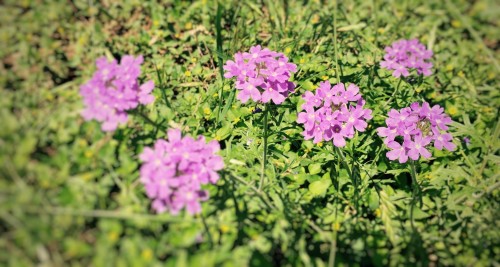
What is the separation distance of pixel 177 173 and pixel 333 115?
3.30 ft

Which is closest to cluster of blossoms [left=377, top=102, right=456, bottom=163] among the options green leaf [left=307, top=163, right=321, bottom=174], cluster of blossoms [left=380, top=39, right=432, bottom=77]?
green leaf [left=307, top=163, right=321, bottom=174]

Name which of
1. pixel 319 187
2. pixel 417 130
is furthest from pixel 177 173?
pixel 417 130

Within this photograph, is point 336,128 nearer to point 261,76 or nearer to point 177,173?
point 261,76

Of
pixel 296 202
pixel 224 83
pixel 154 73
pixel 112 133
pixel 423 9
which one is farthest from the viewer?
pixel 423 9

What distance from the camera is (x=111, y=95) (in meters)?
1.55

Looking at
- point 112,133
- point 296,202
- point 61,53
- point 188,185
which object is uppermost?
point 61,53

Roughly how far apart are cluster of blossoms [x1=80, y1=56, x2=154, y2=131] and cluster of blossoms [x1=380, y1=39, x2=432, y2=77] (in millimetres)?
1915

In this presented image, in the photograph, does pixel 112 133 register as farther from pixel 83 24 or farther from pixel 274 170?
pixel 83 24

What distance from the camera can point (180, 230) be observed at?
1.57 meters

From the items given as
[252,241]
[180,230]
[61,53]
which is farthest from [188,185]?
[61,53]

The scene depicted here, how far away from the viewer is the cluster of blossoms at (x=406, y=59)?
102 inches

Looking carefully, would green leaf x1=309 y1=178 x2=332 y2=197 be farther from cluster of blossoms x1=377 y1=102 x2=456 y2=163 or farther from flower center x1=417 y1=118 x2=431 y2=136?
flower center x1=417 y1=118 x2=431 y2=136

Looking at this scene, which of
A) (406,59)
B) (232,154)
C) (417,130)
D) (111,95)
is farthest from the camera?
(406,59)

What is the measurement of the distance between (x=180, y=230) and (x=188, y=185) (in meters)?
0.22
